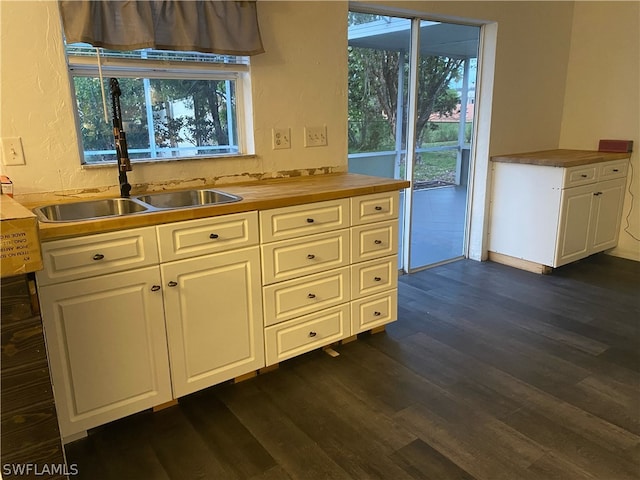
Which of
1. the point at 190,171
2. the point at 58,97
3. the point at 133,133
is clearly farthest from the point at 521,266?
the point at 58,97

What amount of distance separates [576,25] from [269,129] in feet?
10.3

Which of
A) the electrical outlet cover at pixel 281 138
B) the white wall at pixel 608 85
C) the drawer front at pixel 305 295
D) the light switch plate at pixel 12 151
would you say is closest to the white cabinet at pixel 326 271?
the drawer front at pixel 305 295

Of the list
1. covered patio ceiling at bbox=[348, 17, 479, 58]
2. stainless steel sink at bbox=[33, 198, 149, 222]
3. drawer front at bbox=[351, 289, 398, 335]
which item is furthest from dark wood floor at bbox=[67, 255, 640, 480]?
covered patio ceiling at bbox=[348, 17, 479, 58]

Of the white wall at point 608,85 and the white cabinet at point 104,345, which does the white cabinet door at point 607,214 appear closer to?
the white wall at point 608,85

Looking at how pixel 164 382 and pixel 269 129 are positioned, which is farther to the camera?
pixel 269 129

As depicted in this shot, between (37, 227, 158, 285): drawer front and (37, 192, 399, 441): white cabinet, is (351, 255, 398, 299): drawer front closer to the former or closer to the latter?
(37, 192, 399, 441): white cabinet

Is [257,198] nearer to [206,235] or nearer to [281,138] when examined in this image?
[206,235]

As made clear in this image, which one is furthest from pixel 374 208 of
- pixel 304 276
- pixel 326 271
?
pixel 304 276

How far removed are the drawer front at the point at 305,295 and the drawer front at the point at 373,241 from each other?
0.12 m

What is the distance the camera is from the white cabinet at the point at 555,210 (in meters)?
3.59

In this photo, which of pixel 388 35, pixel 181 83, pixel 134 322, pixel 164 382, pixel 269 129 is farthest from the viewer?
pixel 388 35

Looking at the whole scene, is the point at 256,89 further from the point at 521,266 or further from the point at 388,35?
the point at 521,266

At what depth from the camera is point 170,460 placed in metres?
1.81

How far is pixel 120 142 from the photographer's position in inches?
84.1
